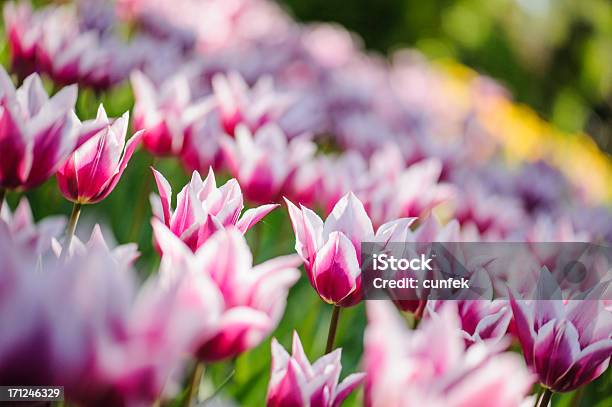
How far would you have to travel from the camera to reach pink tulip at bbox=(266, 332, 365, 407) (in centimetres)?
67

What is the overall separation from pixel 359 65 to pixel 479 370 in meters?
3.10

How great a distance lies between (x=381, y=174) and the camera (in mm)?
1416

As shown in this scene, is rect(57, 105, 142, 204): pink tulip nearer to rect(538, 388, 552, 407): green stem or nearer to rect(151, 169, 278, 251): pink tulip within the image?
rect(151, 169, 278, 251): pink tulip

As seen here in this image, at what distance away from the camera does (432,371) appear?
1.85ft

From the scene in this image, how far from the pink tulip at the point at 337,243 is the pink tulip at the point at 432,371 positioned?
210 mm

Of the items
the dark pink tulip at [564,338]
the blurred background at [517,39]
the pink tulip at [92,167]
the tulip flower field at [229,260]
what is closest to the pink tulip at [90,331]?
the tulip flower field at [229,260]

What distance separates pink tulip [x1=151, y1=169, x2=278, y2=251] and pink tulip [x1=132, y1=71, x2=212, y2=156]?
0.44 metres

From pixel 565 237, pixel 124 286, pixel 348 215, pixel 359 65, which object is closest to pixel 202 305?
pixel 124 286

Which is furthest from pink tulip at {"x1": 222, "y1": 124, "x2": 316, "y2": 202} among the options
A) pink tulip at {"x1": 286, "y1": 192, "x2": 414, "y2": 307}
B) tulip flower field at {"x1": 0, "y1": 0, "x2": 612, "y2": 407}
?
pink tulip at {"x1": 286, "y1": 192, "x2": 414, "y2": 307}

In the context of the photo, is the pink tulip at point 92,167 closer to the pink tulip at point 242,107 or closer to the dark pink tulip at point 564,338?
the dark pink tulip at point 564,338

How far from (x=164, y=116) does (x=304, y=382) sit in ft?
2.35

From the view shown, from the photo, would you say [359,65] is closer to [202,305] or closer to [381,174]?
[381,174]

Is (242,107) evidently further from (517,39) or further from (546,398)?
(517,39)

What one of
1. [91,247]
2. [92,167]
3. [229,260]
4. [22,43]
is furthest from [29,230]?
[22,43]
